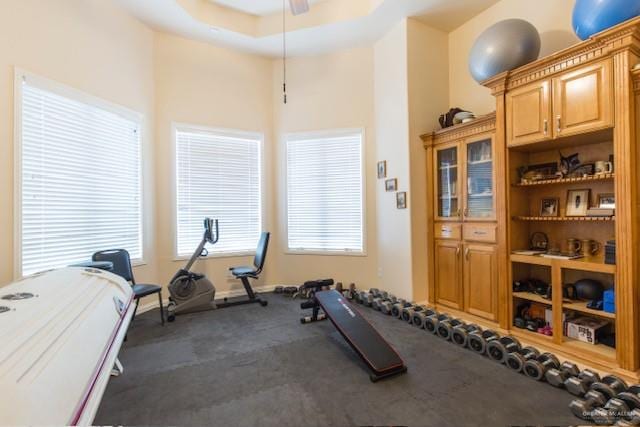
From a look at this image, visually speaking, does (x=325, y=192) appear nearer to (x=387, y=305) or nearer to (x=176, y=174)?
(x=387, y=305)

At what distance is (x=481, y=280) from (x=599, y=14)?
A: 246 centimetres

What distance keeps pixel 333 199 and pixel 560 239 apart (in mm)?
2888

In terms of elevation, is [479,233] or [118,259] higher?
[479,233]

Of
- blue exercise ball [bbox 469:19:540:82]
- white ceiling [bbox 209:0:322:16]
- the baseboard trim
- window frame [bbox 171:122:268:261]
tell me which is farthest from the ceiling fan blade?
the baseboard trim

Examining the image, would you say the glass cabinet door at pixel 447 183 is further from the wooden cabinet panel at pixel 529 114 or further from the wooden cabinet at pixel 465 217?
the wooden cabinet panel at pixel 529 114

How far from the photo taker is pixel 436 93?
4148mm

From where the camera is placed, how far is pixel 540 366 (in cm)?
231

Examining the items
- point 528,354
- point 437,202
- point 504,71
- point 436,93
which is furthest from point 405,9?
point 528,354

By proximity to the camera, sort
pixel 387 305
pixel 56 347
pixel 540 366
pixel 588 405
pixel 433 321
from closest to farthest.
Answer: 1. pixel 56 347
2. pixel 588 405
3. pixel 540 366
4. pixel 433 321
5. pixel 387 305

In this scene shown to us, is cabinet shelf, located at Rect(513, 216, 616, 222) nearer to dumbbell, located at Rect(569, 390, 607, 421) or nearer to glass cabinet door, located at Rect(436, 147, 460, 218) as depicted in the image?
glass cabinet door, located at Rect(436, 147, 460, 218)

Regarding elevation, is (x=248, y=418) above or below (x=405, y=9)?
below

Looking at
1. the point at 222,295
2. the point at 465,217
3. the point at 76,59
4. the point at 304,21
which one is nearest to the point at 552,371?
the point at 465,217

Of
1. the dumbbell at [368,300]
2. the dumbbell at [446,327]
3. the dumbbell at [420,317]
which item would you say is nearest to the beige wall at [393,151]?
the dumbbell at [368,300]

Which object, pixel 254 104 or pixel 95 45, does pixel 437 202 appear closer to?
pixel 254 104
